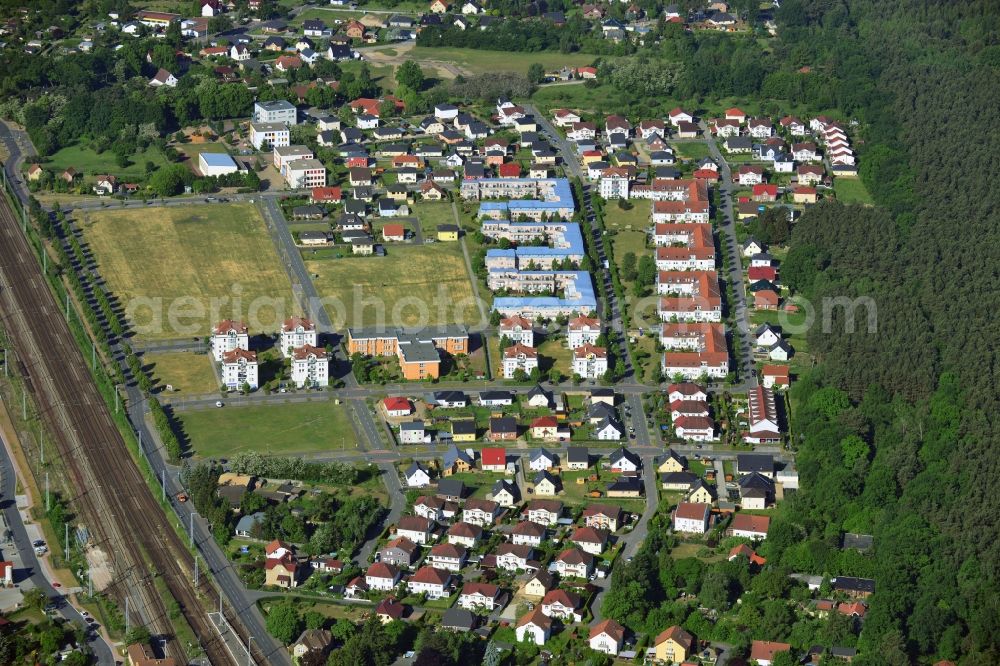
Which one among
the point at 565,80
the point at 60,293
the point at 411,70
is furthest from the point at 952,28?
the point at 60,293

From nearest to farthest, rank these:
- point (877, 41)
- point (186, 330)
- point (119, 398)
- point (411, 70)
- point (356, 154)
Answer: point (119, 398), point (186, 330), point (356, 154), point (411, 70), point (877, 41)

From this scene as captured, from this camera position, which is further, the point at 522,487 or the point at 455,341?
the point at 455,341

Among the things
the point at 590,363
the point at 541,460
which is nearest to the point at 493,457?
the point at 541,460

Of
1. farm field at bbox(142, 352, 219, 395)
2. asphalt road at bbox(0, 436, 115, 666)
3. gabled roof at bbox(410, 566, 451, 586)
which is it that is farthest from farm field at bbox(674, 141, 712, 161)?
gabled roof at bbox(410, 566, 451, 586)

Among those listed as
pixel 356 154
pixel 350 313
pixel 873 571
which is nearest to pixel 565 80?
pixel 356 154

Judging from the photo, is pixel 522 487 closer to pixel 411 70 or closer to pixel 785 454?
pixel 785 454

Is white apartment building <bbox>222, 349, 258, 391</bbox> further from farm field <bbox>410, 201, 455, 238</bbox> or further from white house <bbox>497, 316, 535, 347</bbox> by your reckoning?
farm field <bbox>410, 201, 455, 238</bbox>

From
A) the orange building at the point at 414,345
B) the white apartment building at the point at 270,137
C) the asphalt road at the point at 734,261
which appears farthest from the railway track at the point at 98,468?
the asphalt road at the point at 734,261

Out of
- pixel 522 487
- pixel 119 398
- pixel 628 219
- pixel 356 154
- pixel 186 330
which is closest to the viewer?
pixel 522 487
